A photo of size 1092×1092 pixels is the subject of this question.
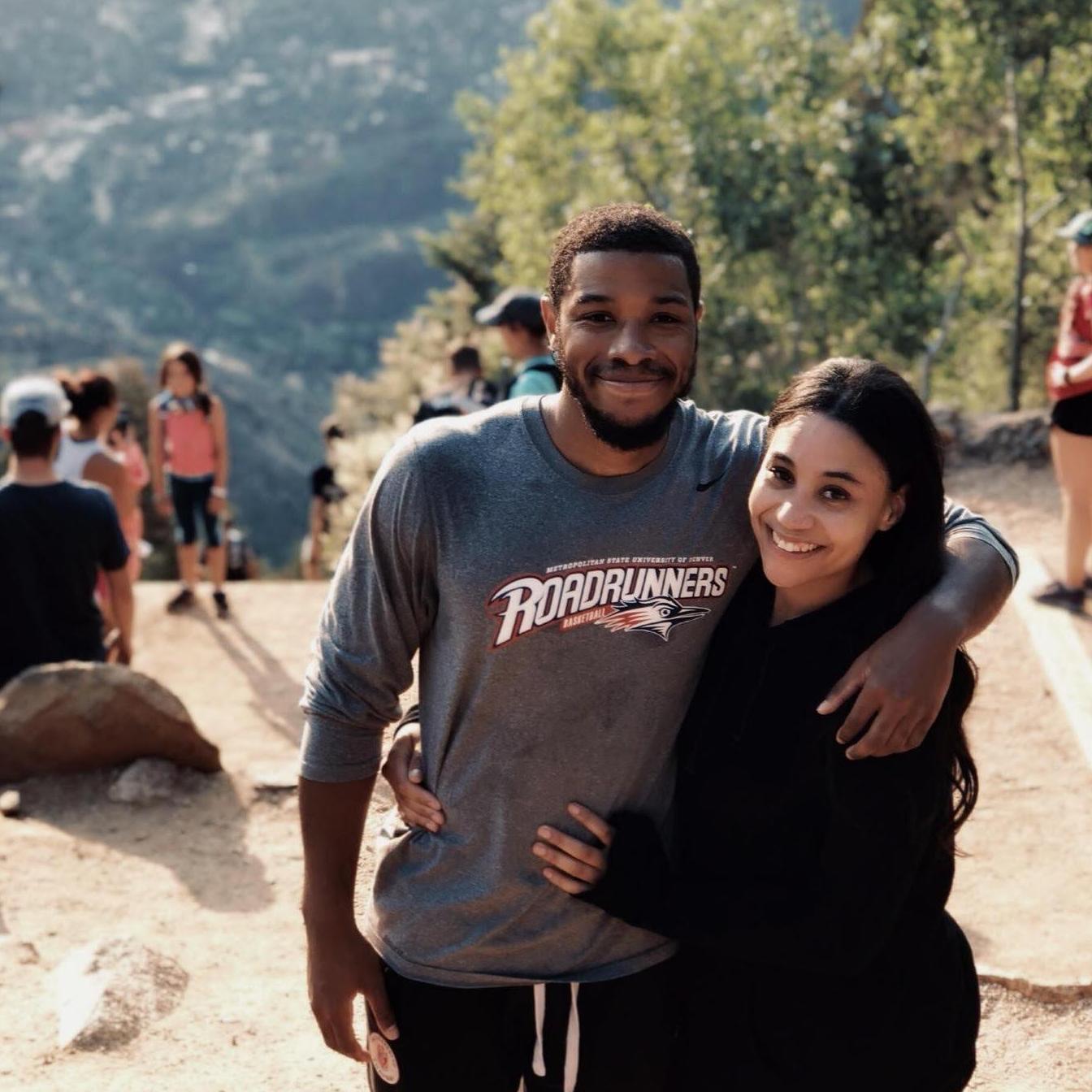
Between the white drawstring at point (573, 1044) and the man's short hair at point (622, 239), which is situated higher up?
the man's short hair at point (622, 239)

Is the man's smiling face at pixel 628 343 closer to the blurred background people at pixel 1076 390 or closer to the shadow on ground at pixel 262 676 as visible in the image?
the blurred background people at pixel 1076 390

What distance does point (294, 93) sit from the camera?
157000 millimetres

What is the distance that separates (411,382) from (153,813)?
30.0m

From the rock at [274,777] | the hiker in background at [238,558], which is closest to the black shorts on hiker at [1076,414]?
the rock at [274,777]

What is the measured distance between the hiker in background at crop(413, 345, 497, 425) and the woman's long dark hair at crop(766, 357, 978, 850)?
188 inches

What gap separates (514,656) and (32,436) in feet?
12.4

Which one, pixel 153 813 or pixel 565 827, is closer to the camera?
pixel 565 827

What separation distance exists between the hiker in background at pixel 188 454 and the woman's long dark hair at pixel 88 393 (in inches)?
33.6

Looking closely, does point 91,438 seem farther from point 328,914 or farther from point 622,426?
point 622,426

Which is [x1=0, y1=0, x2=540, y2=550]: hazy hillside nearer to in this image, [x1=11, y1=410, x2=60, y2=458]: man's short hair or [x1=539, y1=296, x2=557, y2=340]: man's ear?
[x1=11, y1=410, x2=60, y2=458]: man's short hair

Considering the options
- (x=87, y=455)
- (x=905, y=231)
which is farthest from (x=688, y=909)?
(x=905, y=231)

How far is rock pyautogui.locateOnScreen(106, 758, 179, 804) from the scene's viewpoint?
5.81 meters

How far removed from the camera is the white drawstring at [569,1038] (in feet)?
7.32

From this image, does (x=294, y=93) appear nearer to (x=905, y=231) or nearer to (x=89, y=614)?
(x=905, y=231)
